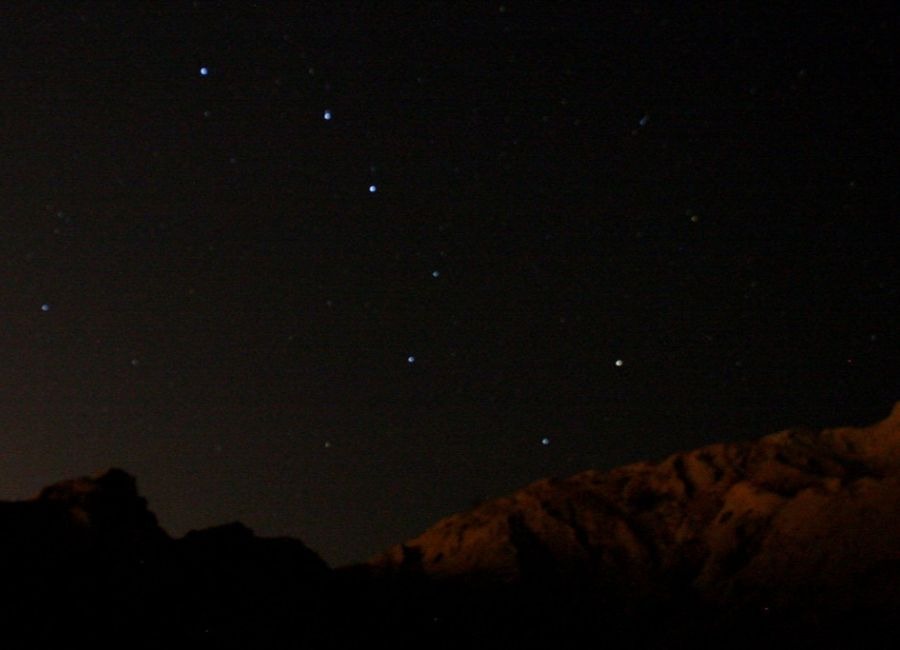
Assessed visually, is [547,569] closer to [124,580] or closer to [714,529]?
[714,529]

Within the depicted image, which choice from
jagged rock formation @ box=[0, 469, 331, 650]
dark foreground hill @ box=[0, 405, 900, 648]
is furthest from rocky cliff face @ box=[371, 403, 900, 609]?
jagged rock formation @ box=[0, 469, 331, 650]

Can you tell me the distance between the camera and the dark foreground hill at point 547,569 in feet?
41.4

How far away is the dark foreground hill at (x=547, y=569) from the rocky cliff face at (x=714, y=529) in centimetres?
4

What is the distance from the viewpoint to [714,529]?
61.3ft

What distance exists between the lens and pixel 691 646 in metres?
15.5

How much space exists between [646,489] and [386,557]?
599 centimetres

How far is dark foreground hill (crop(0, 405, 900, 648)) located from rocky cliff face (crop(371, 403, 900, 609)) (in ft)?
0.14

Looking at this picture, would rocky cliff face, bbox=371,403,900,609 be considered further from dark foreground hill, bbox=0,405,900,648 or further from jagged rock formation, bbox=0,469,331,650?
jagged rock formation, bbox=0,469,331,650

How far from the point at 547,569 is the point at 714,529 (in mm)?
3484

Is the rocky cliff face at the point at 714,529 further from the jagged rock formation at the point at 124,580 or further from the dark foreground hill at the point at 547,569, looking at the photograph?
the jagged rock formation at the point at 124,580

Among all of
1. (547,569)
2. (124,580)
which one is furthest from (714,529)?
(124,580)

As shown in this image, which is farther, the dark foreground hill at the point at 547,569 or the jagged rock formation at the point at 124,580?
the dark foreground hill at the point at 547,569

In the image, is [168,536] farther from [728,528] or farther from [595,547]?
[728,528]

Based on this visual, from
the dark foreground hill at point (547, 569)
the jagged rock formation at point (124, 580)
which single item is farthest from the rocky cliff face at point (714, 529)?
the jagged rock formation at point (124, 580)
